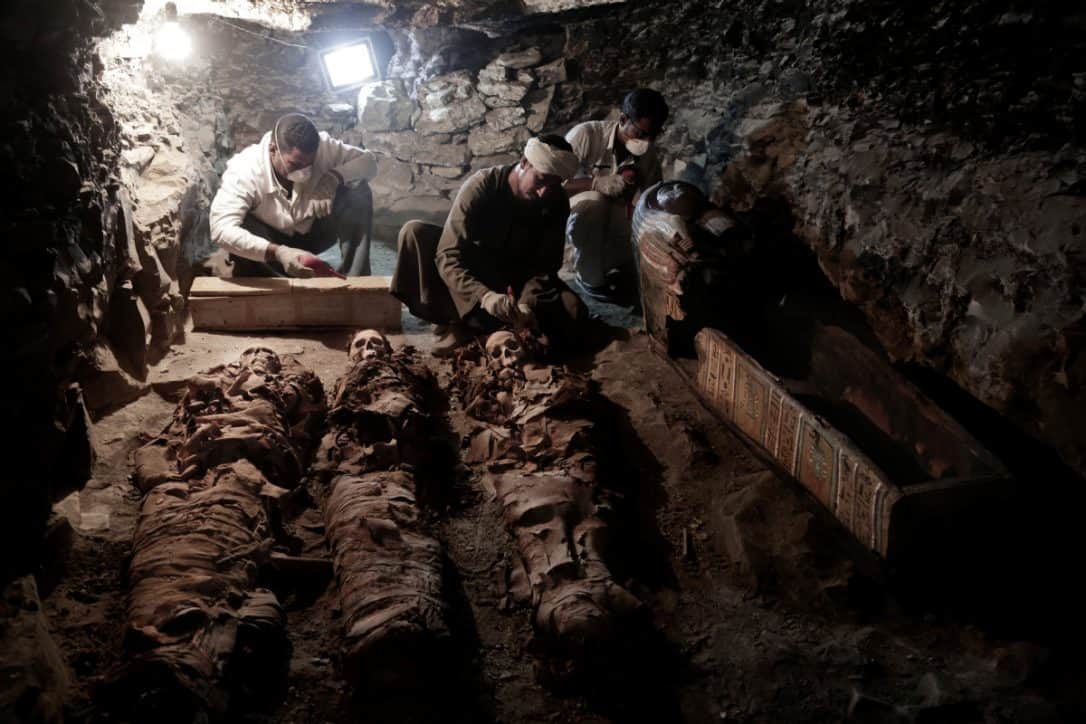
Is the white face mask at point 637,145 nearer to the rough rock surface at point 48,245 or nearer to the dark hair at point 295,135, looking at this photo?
the dark hair at point 295,135

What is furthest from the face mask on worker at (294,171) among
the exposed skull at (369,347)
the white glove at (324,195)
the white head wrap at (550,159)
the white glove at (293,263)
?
the white head wrap at (550,159)

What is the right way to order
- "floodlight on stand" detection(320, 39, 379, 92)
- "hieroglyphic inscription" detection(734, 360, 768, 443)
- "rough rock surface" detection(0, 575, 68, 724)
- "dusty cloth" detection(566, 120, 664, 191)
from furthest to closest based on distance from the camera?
"floodlight on stand" detection(320, 39, 379, 92) → "dusty cloth" detection(566, 120, 664, 191) → "hieroglyphic inscription" detection(734, 360, 768, 443) → "rough rock surface" detection(0, 575, 68, 724)

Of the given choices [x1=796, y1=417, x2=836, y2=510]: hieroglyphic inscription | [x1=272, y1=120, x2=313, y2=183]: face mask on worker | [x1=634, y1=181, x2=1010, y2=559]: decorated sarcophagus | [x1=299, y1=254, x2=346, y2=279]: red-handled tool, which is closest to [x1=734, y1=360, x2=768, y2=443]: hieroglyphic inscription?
[x1=634, y1=181, x2=1010, y2=559]: decorated sarcophagus

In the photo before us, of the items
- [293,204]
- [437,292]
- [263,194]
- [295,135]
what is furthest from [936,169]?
Answer: [263,194]

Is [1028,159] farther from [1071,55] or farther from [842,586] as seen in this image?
[842,586]

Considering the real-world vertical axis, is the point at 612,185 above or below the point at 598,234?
above

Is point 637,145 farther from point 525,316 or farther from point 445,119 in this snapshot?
point 445,119

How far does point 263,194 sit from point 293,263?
681mm

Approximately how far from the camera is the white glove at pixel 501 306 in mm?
4941

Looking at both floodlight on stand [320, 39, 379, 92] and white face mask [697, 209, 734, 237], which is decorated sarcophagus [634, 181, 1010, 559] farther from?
floodlight on stand [320, 39, 379, 92]

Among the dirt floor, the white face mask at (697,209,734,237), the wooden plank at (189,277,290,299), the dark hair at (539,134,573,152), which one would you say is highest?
the dark hair at (539,134,573,152)

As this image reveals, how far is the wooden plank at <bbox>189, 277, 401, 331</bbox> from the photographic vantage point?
5.24m

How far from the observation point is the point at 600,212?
625 cm

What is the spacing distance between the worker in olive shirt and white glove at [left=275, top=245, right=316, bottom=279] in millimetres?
588
